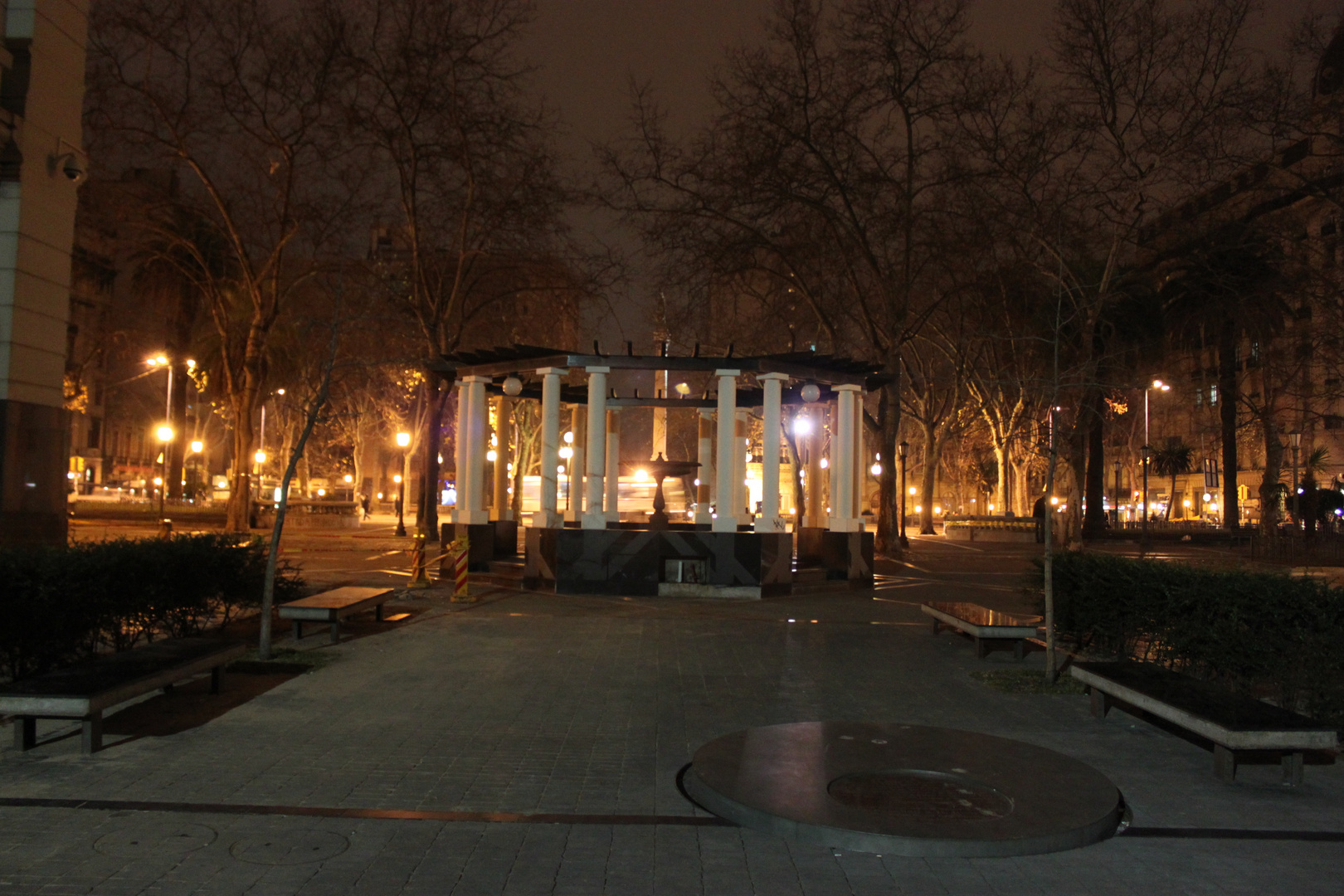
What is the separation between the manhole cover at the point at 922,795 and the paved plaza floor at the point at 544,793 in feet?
1.86

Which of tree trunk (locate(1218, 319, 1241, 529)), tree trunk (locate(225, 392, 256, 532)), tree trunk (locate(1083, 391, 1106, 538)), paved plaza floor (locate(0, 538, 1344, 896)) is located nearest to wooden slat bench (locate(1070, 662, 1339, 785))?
paved plaza floor (locate(0, 538, 1344, 896))

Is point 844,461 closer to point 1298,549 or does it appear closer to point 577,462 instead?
point 577,462

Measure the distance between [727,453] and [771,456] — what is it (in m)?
1.00

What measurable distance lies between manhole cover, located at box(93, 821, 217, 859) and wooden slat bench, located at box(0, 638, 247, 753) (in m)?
1.59

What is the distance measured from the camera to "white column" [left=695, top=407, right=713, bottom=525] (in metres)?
23.9

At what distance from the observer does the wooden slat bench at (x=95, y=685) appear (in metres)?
6.54

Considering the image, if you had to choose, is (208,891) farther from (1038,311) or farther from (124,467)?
(124,467)

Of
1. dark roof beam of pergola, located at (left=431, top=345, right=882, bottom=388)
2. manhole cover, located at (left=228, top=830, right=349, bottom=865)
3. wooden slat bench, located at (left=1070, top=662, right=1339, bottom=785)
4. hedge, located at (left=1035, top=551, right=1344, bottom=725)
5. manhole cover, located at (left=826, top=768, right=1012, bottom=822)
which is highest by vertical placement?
dark roof beam of pergola, located at (left=431, top=345, right=882, bottom=388)

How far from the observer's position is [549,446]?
733 inches

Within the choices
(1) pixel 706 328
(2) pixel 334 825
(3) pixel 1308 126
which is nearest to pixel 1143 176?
(3) pixel 1308 126

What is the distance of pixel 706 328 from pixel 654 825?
32.8 m

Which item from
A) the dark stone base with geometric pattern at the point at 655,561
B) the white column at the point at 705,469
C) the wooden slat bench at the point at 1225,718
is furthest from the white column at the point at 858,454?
the wooden slat bench at the point at 1225,718

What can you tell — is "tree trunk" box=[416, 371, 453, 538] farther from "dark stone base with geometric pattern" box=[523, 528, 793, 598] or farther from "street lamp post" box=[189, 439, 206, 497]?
"street lamp post" box=[189, 439, 206, 497]

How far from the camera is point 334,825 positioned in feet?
18.1
